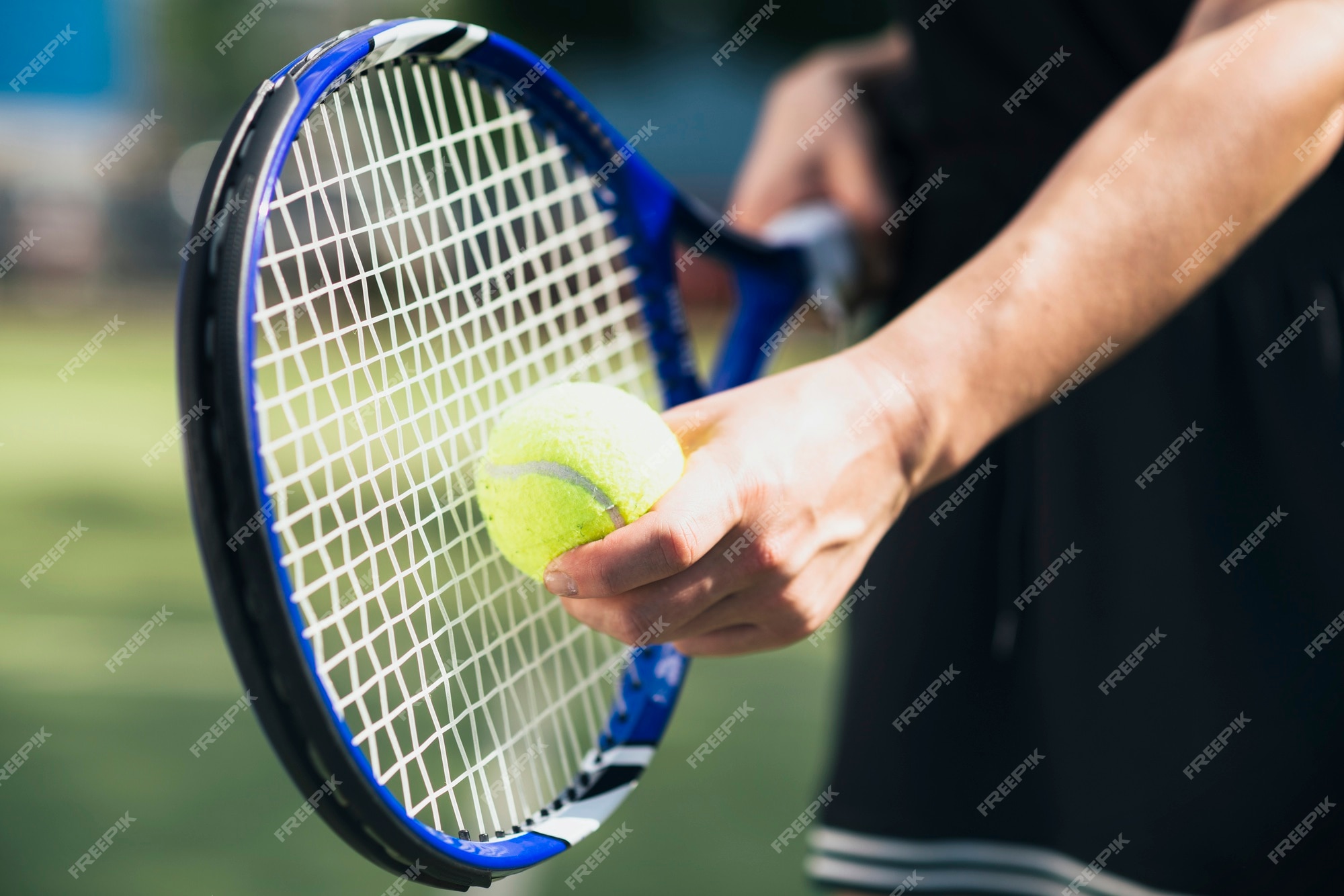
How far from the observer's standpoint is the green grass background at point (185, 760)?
2.24 m

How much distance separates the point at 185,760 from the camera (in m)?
2.67

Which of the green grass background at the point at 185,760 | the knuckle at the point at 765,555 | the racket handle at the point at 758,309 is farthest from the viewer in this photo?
the green grass background at the point at 185,760

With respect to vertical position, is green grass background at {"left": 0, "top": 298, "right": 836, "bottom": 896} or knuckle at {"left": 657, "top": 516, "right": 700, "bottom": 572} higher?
knuckle at {"left": 657, "top": 516, "right": 700, "bottom": 572}

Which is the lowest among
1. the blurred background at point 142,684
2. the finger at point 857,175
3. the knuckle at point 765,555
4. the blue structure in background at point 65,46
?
the blurred background at point 142,684

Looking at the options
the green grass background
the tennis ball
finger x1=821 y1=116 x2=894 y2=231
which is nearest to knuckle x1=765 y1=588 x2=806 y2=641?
the tennis ball

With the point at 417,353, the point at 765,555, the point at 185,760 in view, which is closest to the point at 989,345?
the point at 765,555

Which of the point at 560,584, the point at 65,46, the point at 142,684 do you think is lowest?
the point at 142,684

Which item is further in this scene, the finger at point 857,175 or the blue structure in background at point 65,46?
the blue structure in background at point 65,46

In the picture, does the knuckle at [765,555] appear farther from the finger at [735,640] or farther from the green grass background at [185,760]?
the green grass background at [185,760]

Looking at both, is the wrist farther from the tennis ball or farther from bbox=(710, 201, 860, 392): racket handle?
bbox=(710, 201, 860, 392): racket handle

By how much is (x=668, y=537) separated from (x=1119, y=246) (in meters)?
0.43

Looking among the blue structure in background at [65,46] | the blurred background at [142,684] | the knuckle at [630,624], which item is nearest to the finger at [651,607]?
the knuckle at [630,624]

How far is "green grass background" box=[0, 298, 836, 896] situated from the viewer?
2244 millimetres

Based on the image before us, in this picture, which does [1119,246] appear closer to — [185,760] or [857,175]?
[857,175]
